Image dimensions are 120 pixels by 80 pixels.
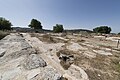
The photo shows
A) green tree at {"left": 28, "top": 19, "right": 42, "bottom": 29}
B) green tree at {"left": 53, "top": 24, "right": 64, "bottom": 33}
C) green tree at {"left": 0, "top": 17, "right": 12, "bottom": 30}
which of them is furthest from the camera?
green tree at {"left": 28, "top": 19, "right": 42, "bottom": 29}

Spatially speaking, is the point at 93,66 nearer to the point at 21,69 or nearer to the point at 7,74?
the point at 21,69

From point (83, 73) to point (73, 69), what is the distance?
0.68 meters

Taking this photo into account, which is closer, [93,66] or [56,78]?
[56,78]

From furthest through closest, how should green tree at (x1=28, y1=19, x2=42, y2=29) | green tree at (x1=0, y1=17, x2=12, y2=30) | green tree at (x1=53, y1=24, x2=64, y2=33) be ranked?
green tree at (x1=28, y1=19, x2=42, y2=29) → green tree at (x1=53, y1=24, x2=64, y2=33) → green tree at (x1=0, y1=17, x2=12, y2=30)

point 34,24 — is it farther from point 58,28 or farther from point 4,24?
point 4,24

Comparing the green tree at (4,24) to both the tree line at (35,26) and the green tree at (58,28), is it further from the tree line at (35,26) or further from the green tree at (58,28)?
the green tree at (58,28)

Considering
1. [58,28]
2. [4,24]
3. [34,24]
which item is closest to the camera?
[4,24]

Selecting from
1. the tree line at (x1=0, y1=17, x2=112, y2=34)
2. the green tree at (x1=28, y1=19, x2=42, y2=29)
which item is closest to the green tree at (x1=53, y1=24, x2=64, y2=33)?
the tree line at (x1=0, y1=17, x2=112, y2=34)

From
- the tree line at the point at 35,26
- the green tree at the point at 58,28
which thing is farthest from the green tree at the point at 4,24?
the green tree at the point at 58,28

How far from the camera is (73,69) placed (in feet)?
20.9

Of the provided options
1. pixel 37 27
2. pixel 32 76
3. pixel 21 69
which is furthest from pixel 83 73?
pixel 37 27

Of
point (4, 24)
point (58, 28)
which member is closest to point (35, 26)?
point (58, 28)

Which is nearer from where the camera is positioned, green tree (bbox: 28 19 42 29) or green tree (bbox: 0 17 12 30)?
green tree (bbox: 0 17 12 30)

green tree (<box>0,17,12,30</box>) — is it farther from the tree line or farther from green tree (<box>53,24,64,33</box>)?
green tree (<box>53,24,64,33</box>)
